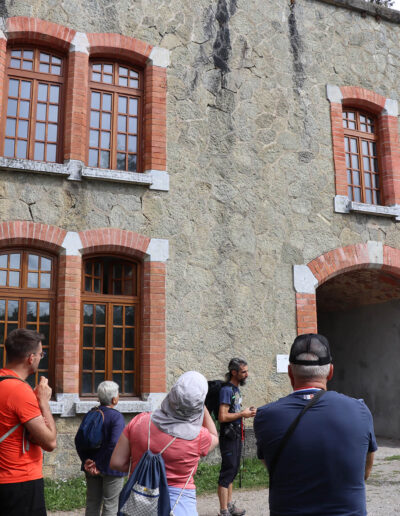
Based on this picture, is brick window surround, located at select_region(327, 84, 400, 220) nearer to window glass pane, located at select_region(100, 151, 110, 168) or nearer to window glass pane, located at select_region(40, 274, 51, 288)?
window glass pane, located at select_region(100, 151, 110, 168)

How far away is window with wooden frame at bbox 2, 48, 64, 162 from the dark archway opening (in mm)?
6151

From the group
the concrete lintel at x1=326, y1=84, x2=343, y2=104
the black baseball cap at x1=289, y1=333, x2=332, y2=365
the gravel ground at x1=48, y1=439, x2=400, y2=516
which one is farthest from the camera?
the concrete lintel at x1=326, y1=84, x2=343, y2=104

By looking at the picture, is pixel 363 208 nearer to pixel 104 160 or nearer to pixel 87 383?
pixel 104 160

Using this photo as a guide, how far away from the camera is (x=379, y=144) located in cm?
1116

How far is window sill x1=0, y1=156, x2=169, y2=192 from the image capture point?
326 inches

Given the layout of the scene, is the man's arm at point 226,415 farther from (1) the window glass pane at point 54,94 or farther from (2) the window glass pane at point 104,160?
(1) the window glass pane at point 54,94

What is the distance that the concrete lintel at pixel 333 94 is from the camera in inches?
416

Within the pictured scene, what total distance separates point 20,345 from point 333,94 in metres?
8.65

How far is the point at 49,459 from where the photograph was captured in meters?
7.79

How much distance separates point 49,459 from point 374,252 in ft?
21.4

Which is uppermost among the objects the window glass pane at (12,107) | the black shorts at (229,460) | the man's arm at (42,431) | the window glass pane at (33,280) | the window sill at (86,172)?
the window glass pane at (12,107)

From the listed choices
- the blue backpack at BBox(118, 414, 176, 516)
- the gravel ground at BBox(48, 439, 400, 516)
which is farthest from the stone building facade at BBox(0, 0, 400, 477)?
the blue backpack at BBox(118, 414, 176, 516)

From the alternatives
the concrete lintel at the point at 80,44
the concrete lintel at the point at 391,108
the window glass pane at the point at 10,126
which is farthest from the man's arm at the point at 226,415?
the concrete lintel at the point at 391,108

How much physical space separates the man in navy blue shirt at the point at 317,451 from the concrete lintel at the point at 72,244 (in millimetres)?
6126
